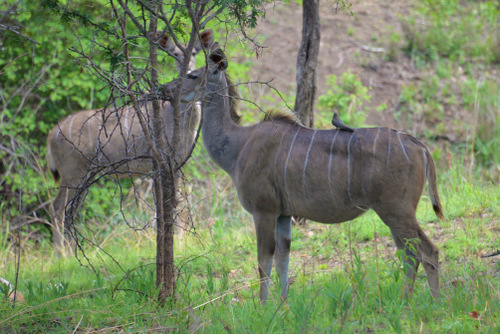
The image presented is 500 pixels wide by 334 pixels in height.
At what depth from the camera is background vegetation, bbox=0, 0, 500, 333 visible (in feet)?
10.3

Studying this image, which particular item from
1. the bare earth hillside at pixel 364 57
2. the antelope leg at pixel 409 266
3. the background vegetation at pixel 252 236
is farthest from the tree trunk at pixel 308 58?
the bare earth hillside at pixel 364 57

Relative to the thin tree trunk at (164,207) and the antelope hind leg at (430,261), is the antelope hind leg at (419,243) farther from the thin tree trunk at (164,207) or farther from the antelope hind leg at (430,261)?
the thin tree trunk at (164,207)

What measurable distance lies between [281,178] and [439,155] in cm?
476

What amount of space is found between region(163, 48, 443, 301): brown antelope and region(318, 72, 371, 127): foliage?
12.8ft

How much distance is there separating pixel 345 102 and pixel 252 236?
3.39 m

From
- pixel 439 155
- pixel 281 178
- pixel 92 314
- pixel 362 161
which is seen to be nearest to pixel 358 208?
pixel 362 161

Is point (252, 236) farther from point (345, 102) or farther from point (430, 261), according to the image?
point (345, 102)

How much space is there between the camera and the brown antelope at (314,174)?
3.58m

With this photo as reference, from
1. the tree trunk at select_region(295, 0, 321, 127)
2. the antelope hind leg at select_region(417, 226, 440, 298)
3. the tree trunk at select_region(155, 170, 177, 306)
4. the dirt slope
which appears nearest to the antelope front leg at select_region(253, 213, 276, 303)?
the tree trunk at select_region(155, 170, 177, 306)

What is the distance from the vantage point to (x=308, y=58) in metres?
5.60

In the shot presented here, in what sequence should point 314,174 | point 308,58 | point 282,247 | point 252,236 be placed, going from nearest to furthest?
point 314,174
point 282,247
point 308,58
point 252,236

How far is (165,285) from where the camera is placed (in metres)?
3.52

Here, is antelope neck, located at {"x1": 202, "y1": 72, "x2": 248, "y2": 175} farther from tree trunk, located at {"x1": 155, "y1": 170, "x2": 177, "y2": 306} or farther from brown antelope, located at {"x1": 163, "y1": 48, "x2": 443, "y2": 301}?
tree trunk, located at {"x1": 155, "y1": 170, "x2": 177, "y2": 306}

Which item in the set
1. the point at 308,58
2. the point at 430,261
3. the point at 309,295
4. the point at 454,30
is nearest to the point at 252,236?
the point at 308,58
